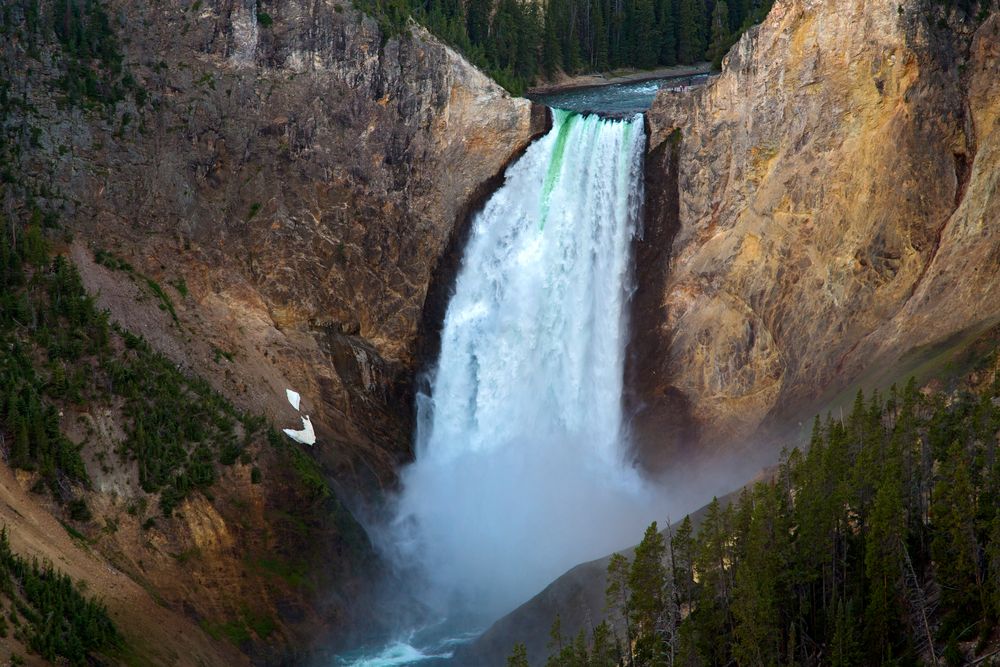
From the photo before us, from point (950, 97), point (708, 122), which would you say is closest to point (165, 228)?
point (708, 122)

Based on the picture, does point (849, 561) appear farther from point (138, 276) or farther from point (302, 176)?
point (138, 276)

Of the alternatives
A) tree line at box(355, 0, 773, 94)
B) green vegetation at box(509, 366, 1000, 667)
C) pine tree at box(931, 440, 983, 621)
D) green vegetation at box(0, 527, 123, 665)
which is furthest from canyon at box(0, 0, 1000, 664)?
tree line at box(355, 0, 773, 94)

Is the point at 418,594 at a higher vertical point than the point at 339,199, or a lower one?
lower

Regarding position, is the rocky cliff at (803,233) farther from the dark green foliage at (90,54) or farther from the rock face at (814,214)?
the dark green foliage at (90,54)

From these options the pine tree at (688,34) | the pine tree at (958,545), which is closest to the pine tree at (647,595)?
the pine tree at (958,545)

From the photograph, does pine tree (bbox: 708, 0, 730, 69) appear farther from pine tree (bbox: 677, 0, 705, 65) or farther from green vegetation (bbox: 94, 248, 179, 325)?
green vegetation (bbox: 94, 248, 179, 325)

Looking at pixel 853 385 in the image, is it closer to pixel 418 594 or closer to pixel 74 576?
pixel 418 594
